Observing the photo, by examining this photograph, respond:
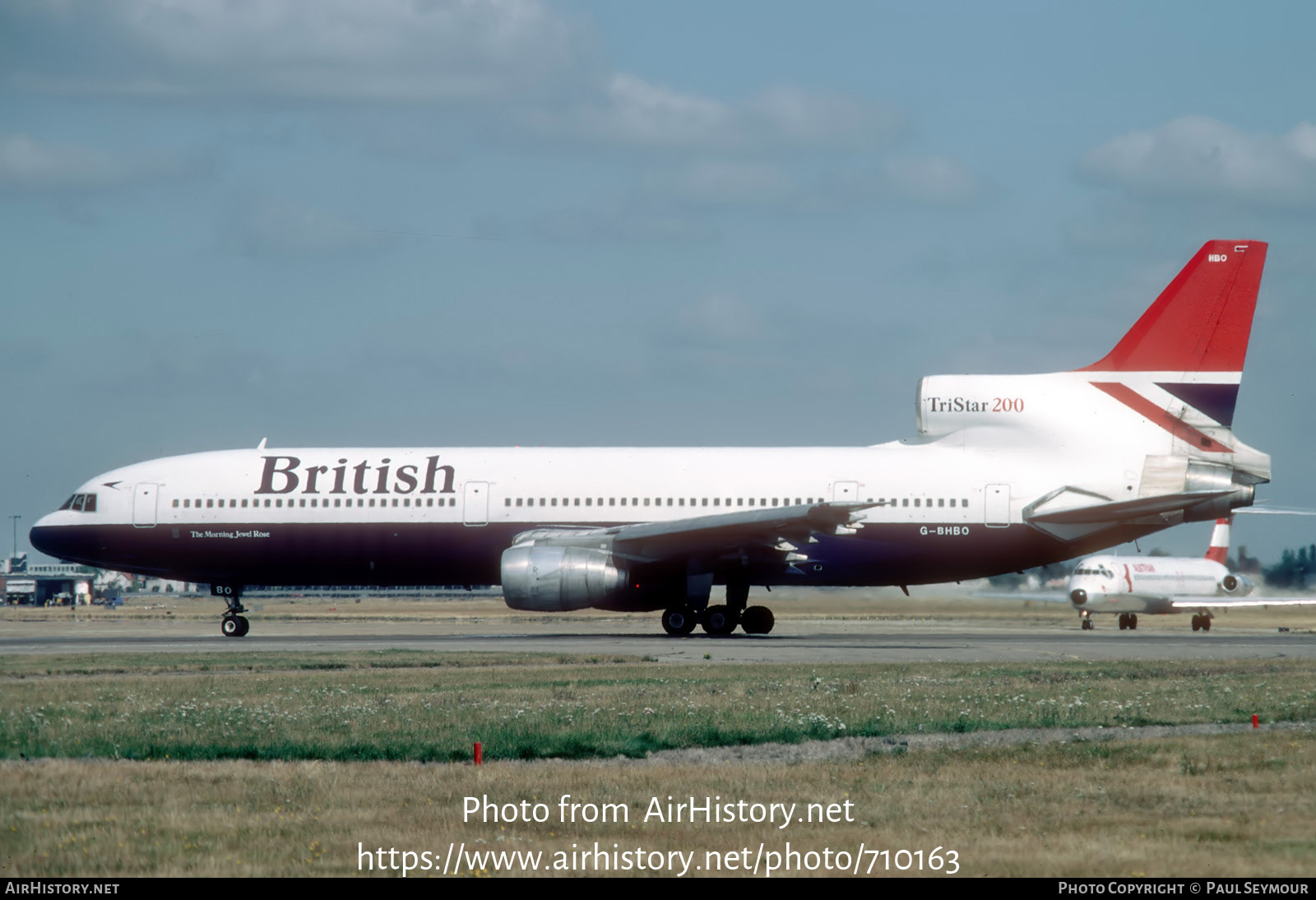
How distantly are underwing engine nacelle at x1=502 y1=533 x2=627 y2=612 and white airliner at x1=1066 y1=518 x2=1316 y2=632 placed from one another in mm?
23596

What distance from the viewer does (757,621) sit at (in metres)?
32.0

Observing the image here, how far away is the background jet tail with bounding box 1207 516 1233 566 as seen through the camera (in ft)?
178

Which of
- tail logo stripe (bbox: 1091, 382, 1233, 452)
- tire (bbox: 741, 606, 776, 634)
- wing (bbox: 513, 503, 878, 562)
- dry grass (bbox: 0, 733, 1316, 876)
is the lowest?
dry grass (bbox: 0, 733, 1316, 876)

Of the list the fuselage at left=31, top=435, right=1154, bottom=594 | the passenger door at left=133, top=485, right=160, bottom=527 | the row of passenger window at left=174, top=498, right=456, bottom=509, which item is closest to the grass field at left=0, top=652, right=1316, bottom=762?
the fuselage at left=31, top=435, right=1154, bottom=594

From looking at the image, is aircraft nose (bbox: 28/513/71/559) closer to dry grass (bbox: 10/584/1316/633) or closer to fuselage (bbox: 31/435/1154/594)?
fuselage (bbox: 31/435/1154/594)

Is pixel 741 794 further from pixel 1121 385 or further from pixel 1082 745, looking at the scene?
pixel 1121 385

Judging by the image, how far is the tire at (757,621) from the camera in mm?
31969

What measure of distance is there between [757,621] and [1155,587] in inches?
882

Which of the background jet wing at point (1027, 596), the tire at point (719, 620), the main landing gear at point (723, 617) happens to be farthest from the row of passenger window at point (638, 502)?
the background jet wing at point (1027, 596)

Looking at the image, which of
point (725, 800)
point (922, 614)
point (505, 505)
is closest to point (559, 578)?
point (505, 505)

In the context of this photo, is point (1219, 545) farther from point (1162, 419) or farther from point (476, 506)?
point (476, 506)

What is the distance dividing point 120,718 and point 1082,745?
1002 cm
